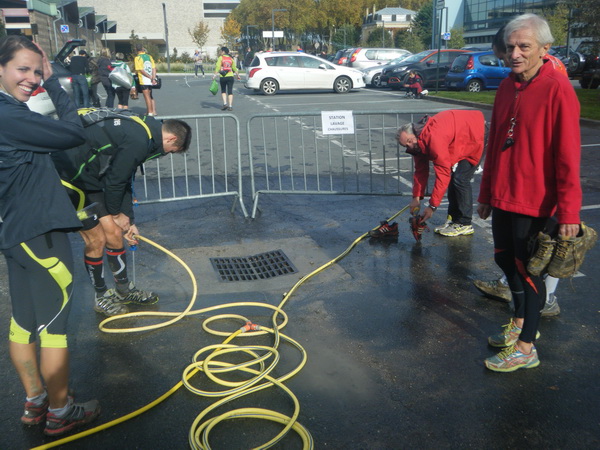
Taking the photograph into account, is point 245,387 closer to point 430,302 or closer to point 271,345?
point 271,345

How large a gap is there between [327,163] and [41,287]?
7743mm

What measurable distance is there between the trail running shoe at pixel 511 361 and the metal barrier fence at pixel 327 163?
136 inches

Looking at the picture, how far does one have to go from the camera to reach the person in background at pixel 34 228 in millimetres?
2695

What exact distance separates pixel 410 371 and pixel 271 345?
0.97 metres

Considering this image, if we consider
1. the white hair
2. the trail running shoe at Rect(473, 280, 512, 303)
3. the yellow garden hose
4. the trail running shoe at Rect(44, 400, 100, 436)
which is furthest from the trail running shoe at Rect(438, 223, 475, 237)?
the trail running shoe at Rect(44, 400, 100, 436)

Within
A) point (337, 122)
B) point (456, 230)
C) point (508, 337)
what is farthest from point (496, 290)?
point (337, 122)

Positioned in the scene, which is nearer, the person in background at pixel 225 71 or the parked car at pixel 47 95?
the parked car at pixel 47 95

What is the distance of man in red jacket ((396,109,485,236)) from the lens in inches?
212

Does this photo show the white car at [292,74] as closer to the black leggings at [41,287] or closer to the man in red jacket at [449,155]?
the man in red jacket at [449,155]

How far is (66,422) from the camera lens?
120 inches

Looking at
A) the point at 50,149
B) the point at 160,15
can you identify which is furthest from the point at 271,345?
the point at 160,15

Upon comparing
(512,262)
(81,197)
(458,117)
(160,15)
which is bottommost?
(512,262)

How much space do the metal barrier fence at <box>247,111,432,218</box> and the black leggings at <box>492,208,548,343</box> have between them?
320 cm

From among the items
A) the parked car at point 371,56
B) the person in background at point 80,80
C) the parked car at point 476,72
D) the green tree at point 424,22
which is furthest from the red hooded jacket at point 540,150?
the green tree at point 424,22
